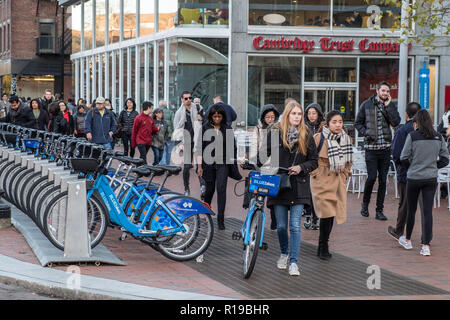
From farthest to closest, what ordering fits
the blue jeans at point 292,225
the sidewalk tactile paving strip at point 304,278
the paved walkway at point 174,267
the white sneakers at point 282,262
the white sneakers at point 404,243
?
1. the white sneakers at point 404,243
2. the white sneakers at point 282,262
3. the blue jeans at point 292,225
4. the sidewalk tactile paving strip at point 304,278
5. the paved walkway at point 174,267

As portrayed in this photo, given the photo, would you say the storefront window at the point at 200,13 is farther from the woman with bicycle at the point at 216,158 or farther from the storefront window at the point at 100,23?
the woman with bicycle at the point at 216,158

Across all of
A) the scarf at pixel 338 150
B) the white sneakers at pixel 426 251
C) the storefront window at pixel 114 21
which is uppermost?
the storefront window at pixel 114 21

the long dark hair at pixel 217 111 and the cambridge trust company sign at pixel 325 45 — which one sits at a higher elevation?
the cambridge trust company sign at pixel 325 45

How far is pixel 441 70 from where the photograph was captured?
26141mm

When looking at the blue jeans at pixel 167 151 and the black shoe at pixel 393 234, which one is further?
the blue jeans at pixel 167 151

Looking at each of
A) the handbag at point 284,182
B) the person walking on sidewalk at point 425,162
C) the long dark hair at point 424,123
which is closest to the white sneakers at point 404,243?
the person walking on sidewalk at point 425,162

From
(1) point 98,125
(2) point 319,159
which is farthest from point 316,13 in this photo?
(2) point 319,159

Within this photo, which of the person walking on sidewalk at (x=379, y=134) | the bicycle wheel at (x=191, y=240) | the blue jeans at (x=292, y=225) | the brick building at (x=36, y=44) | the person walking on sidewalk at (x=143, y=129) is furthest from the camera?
the brick building at (x=36, y=44)

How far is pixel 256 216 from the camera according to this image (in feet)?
26.0

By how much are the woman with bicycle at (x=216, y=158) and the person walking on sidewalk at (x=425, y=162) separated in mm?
2654

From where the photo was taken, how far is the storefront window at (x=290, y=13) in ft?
82.3

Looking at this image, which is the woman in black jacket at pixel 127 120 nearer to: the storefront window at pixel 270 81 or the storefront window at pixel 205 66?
the storefront window at pixel 205 66

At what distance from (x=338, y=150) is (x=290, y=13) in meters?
16.9

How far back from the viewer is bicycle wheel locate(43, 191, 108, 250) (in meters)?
8.42
